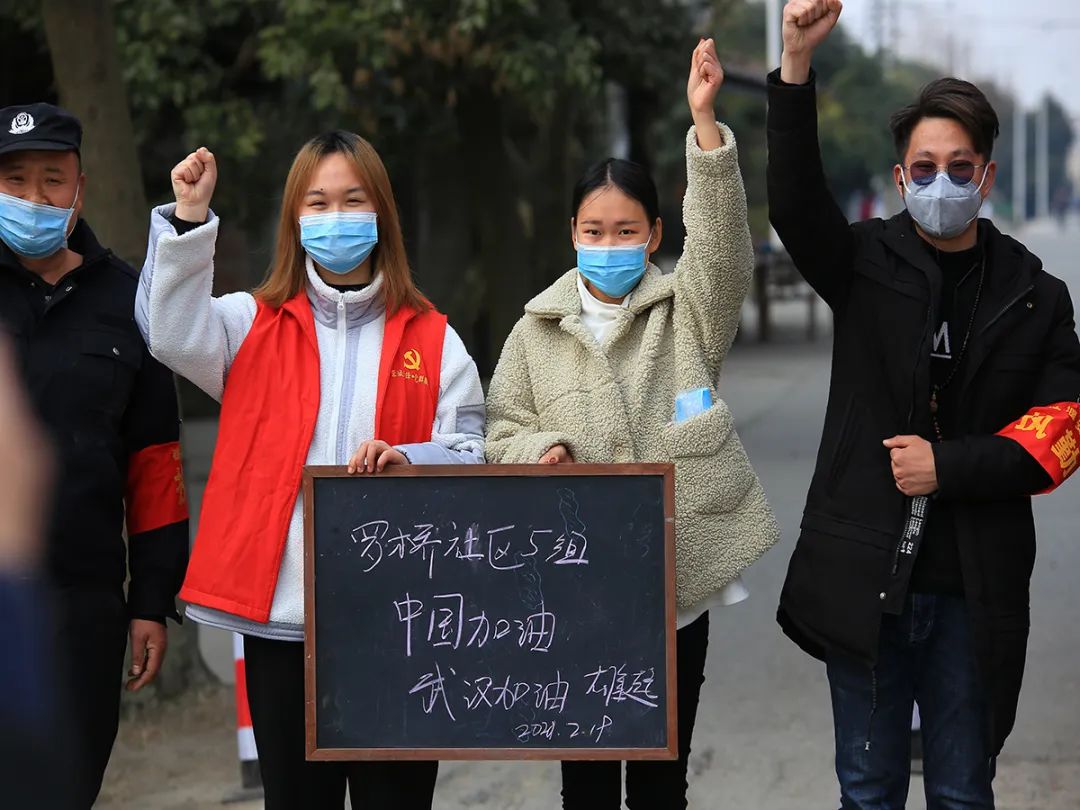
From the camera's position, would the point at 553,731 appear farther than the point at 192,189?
Yes

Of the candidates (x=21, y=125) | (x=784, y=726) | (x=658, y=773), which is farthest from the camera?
(x=784, y=726)

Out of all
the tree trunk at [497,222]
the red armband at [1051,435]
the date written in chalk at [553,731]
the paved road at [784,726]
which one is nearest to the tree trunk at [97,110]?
the paved road at [784,726]

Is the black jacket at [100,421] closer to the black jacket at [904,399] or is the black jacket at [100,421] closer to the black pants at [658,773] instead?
the black pants at [658,773]

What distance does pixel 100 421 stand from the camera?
3.52m

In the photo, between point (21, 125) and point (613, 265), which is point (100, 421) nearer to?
point (21, 125)

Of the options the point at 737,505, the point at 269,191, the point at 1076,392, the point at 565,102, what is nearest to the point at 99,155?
the point at 737,505

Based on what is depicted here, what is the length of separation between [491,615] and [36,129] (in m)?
1.49

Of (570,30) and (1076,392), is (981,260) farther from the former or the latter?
(570,30)

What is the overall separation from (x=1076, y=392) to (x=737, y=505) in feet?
2.67

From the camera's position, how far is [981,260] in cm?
362

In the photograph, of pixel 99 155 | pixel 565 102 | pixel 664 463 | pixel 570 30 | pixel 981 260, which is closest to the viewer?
pixel 664 463

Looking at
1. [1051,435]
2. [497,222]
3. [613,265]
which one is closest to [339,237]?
[613,265]

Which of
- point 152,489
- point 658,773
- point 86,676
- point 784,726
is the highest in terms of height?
point 152,489

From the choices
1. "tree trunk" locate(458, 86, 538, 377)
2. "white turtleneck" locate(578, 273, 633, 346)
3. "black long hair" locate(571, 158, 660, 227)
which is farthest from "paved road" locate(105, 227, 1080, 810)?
"tree trunk" locate(458, 86, 538, 377)
